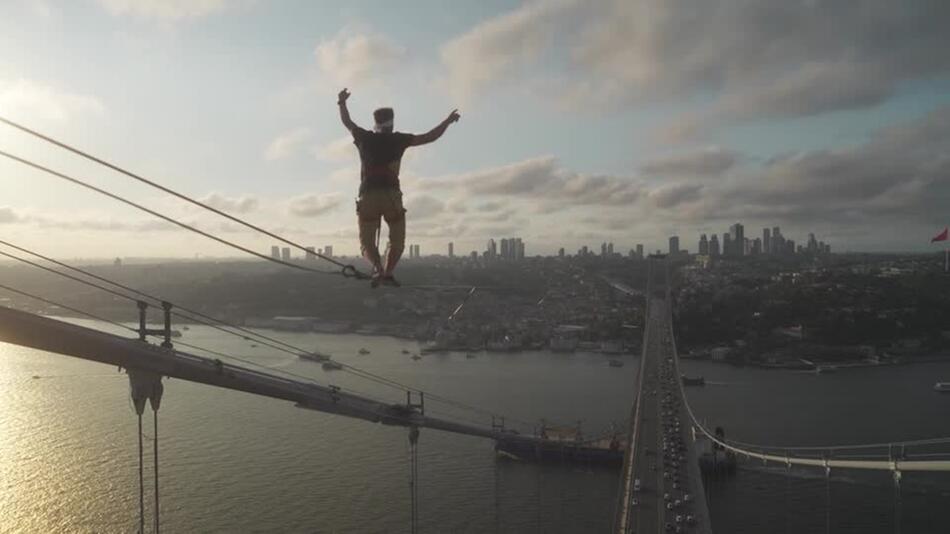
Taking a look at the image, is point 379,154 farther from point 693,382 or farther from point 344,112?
point 693,382

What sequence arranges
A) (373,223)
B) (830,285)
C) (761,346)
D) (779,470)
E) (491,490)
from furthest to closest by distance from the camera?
(830,285) → (761,346) → (779,470) → (491,490) → (373,223)

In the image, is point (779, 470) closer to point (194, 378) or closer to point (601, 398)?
point (601, 398)

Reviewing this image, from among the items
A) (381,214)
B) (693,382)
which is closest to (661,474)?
(381,214)

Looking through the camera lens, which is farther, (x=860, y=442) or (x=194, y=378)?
(x=860, y=442)

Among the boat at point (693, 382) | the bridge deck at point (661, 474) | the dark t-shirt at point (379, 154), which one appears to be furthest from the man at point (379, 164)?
the boat at point (693, 382)

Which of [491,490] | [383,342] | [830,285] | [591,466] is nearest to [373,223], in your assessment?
[491,490]

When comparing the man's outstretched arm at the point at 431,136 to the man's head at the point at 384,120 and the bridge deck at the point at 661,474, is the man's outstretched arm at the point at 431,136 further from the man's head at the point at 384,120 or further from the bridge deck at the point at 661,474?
the bridge deck at the point at 661,474
